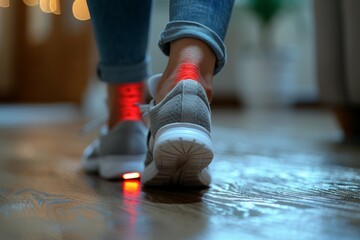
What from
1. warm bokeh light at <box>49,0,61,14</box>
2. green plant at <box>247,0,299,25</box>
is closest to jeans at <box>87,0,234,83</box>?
warm bokeh light at <box>49,0,61,14</box>

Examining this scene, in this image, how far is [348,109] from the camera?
168 centimetres

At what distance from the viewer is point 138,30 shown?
0.89 meters

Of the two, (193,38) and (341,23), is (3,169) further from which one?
(341,23)

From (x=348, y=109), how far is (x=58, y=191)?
1.18 m

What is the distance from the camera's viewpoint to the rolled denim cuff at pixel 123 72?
92 centimetres

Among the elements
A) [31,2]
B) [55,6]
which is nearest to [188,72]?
[55,6]

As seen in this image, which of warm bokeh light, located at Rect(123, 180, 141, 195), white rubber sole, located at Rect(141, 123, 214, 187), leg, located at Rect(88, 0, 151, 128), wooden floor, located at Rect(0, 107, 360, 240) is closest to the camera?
wooden floor, located at Rect(0, 107, 360, 240)

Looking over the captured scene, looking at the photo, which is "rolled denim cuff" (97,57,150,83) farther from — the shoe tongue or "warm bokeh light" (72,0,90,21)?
"warm bokeh light" (72,0,90,21)

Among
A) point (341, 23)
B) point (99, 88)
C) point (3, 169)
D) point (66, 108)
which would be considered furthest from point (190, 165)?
point (99, 88)

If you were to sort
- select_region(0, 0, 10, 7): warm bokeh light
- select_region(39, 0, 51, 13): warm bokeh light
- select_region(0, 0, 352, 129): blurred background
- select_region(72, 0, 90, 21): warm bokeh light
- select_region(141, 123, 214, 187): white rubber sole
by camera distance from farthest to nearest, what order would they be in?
1. select_region(0, 0, 10, 7): warm bokeh light
2. select_region(39, 0, 51, 13): warm bokeh light
3. select_region(0, 0, 352, 129): blurred background
4. select_region(72, 0, 90, 21): warm bokeh light
5. select_region(141, 123, 214, 187): white rubber sole

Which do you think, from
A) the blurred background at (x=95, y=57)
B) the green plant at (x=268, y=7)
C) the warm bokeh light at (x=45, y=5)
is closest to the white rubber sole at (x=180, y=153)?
the blurred background at (x=95, y=57)

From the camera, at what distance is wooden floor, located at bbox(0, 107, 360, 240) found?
0.51m

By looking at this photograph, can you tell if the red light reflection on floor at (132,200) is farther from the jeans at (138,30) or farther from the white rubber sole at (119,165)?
the jeans at (138,30)

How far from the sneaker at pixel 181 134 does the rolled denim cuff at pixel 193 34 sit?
0.06 metres
